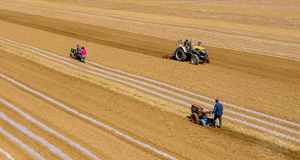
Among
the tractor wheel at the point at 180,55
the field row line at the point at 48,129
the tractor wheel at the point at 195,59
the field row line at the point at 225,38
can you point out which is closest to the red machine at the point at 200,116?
the field row line at the point at 48,129

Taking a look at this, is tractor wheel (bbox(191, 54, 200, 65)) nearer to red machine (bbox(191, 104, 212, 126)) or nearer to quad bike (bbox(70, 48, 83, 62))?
quad bike (bbox(70, 48, 83, 62))

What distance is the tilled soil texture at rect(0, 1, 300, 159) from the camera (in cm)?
1173

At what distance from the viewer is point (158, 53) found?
86.2 feet

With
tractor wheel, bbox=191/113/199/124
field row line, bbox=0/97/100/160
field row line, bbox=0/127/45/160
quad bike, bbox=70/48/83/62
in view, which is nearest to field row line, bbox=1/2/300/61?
quad bike, bbox=70/48/83/62

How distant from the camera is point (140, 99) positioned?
54.0ft

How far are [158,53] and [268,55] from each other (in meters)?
8.62

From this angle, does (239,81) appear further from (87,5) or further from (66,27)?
(87,5)

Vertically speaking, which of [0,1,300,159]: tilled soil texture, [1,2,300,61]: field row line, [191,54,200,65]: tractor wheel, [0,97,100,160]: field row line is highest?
[1,2,300,61]: field row line

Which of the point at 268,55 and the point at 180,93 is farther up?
Answer: the point at 268,55

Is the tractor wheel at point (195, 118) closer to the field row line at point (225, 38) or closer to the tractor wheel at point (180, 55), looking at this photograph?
the tractor wheel at point (180, 55)

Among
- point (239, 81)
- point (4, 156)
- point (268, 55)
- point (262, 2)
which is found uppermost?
point (262, 2)

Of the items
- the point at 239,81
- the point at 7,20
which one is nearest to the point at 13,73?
the point at 239,81

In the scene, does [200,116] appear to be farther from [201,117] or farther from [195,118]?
[195,118]

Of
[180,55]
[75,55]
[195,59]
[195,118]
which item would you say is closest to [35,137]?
[195,118]
